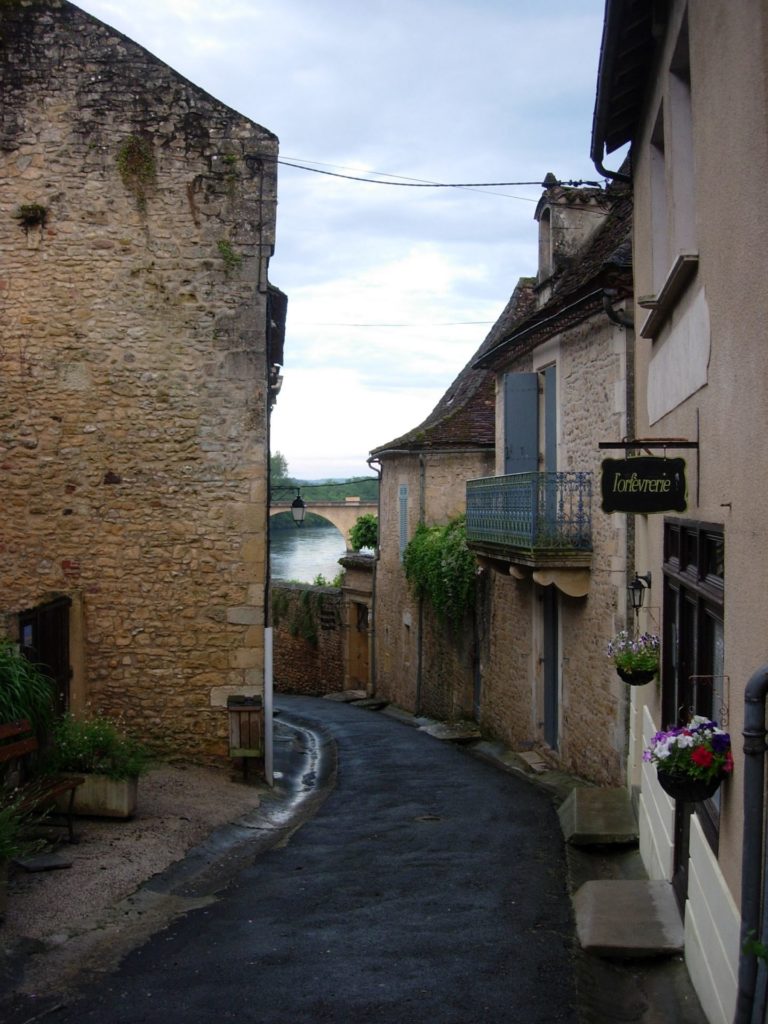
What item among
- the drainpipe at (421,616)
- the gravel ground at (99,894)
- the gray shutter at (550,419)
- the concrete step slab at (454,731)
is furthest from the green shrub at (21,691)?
the drainpipe at (421,616)

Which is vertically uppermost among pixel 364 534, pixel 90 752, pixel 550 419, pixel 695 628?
pixel 550 419

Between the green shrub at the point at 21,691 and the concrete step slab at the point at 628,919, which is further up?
the green shrub at the point at 21,691

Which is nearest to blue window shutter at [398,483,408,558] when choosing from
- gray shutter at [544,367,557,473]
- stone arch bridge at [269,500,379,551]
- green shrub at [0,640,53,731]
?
gray shutter at [544,367,557,473]

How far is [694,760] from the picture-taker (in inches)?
179

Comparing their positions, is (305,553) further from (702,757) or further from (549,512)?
(702,757)

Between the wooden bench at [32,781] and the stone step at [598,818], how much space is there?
3.73 metres

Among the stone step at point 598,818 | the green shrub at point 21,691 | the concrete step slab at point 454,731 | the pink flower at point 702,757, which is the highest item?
the pink flower at point 702,757

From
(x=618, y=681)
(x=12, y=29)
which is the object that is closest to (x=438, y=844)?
(x=618, y=681)

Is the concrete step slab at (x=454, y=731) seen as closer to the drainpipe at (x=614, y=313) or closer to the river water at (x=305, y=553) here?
the drainpipe at (x=614, y=313)

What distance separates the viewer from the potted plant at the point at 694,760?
14.9ft

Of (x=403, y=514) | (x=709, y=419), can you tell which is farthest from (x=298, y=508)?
(x=709, y=419)

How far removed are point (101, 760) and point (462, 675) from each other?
10698mm

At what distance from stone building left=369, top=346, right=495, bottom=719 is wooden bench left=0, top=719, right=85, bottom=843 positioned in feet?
34.9

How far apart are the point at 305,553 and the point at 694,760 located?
338 ft
